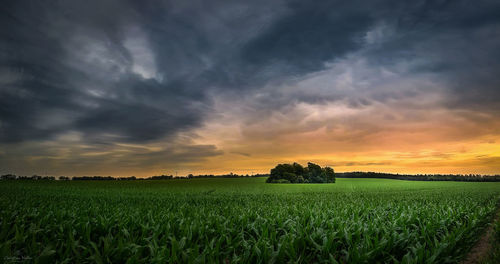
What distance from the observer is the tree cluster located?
8163cm

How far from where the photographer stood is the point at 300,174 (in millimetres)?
86562

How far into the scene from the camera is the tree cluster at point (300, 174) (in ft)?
268

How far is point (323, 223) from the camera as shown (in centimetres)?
820

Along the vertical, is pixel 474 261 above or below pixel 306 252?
below

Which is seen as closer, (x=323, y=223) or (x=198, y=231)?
(x=198, y=231)

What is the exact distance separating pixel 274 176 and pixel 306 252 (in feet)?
255

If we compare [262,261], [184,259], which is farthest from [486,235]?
[184,259]

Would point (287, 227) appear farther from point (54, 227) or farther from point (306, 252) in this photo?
point (54, 227)

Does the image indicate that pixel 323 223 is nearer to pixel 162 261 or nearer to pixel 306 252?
pixel 306 252

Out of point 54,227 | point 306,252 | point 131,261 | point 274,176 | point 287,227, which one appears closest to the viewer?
point 131,261

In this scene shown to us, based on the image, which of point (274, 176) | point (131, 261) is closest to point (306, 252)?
point (131, 261)

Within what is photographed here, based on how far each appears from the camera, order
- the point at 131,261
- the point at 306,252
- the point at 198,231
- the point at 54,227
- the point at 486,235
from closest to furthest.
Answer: the point at 131,261 → the point at 306,252 → the point at 198,231 → the point at 54,227 → the point at 486,235

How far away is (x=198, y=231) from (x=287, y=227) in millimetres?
2838

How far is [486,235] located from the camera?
10.0 m
